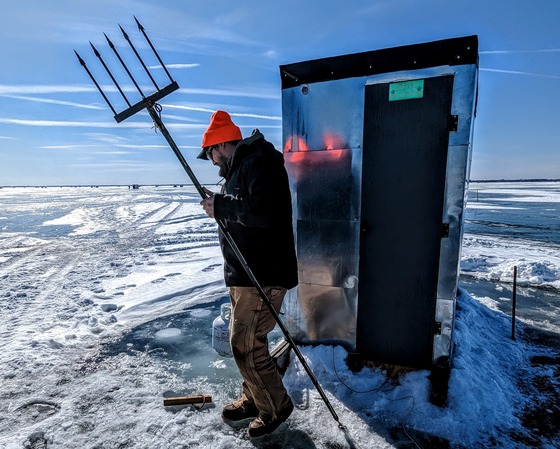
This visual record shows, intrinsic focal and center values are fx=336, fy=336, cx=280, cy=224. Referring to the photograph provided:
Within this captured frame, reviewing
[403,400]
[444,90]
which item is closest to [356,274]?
[403,400]

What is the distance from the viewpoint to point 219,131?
266 centimetres

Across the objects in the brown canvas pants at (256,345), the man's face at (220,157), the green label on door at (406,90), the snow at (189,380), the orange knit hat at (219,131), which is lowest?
the snow at (189,380)

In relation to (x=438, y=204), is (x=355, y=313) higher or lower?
lower

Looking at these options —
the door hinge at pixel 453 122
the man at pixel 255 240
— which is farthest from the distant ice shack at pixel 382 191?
the man at pixel 255 240

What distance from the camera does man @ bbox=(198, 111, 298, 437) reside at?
242 cm

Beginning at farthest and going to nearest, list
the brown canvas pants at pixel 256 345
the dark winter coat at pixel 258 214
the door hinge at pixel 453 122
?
the door hinge at pixel 453 122
the brown canvas pants at pixel 256 345
the dark winter coat at pixel 258 214

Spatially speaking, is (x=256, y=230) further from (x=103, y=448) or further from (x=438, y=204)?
(x=103, y=448)

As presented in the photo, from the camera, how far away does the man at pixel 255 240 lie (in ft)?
7.93

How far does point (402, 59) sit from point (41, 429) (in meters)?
4.45

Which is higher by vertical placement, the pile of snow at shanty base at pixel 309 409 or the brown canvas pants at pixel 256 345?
the brown canvas pants at pixel 256 345

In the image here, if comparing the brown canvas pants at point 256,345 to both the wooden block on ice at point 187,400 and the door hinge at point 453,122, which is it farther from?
the door hinge at point 453,122

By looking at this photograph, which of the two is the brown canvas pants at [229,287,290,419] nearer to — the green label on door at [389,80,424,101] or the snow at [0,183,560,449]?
the snow at [0,183,560,449]

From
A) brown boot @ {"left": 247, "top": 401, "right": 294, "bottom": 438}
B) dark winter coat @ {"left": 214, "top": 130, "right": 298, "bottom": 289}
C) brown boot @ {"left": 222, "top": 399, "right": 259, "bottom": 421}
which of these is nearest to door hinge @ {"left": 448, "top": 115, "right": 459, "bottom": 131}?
dark winter coat @ {"left": 214, "top": 130, "right": 298, "bottom": 289}

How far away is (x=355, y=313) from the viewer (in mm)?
3521
